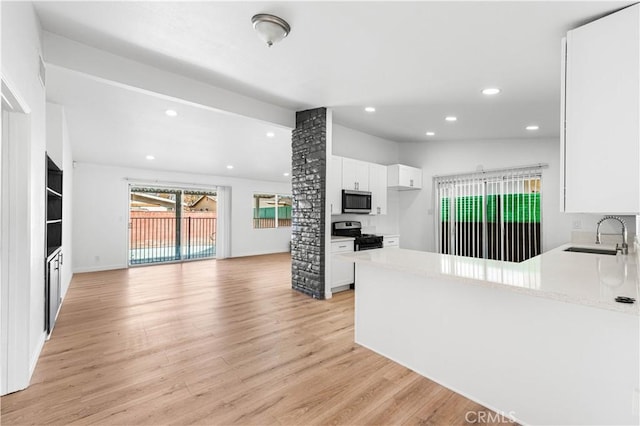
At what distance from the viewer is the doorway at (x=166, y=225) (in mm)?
7770

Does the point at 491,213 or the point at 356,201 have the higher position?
the point at 356,201

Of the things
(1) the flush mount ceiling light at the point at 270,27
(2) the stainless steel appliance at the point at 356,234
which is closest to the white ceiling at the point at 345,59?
(1) the flush mount ceiling light at the point at 270,27

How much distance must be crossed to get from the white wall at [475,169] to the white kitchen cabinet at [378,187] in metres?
0.81

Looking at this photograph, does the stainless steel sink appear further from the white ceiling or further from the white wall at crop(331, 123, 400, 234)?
the white wall at crop(331, 123, 400, 234)

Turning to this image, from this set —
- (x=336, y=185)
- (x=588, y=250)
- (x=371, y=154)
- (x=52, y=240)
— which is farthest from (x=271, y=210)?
(x=588, y=250)

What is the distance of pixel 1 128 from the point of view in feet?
6.44

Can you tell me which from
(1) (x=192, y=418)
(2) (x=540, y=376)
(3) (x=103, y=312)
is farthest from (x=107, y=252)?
(2) (x=540, y=376)

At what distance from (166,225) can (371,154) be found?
566 cm

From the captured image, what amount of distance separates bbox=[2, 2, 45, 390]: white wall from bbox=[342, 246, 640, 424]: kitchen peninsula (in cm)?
229

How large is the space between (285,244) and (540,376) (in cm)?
893

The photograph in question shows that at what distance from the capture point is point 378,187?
5480mm

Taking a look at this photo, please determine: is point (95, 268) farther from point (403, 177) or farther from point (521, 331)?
point (521, 331)

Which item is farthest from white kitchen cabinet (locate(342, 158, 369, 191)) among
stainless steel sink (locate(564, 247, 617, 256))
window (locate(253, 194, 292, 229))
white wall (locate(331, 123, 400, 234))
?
window (locate(253, 194, 292, 229))
